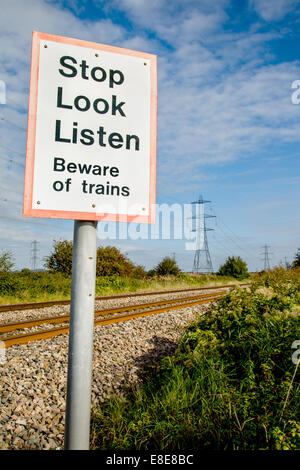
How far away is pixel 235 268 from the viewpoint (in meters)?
36.0

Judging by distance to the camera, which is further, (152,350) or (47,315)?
(47,315)

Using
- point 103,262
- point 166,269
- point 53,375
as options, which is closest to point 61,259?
point 103,262

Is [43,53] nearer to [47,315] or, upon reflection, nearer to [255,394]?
[255,394]

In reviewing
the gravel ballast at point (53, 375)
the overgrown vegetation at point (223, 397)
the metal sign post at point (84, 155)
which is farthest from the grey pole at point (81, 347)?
the gravel ballast at point (53, 375)

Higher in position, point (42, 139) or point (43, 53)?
point (43, 53)

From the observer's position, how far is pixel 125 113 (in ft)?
6.05

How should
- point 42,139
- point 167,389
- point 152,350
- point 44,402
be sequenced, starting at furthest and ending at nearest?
point 152,350, point 44,402, point 167,389, point 42,139

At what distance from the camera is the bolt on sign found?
5.60 feet

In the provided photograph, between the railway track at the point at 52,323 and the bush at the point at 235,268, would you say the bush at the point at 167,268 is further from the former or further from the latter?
the railway track at the point at 52,323

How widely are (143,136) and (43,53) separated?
0.67 metres

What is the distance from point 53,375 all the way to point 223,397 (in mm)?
2258

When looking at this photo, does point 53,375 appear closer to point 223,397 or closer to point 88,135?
point 223,397
